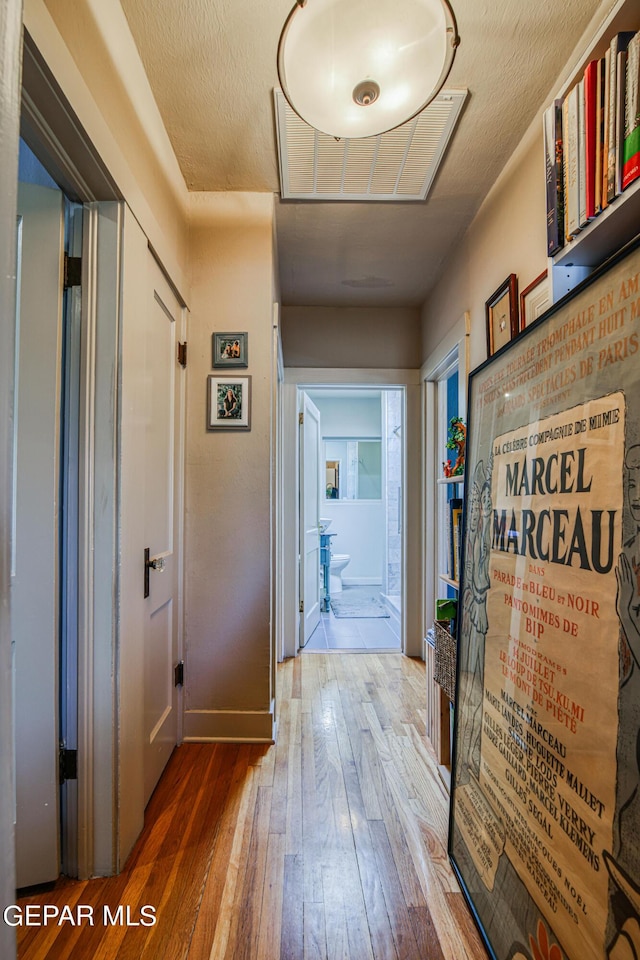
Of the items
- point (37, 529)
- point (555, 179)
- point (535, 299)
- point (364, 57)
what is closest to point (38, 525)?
point (37, 529)

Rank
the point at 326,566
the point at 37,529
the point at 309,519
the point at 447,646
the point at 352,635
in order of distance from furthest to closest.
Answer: the point at 326,566 → the point at 352,635 → the point at 309,519 → the point at 447,646 → the point at 37,529

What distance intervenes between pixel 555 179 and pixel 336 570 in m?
4.92

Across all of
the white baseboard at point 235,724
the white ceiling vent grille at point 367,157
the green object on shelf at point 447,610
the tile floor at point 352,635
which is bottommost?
the tile floor at point 352,635

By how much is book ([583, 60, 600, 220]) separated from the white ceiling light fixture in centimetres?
31

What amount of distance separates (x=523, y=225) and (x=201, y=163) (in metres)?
1.38

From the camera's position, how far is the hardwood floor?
114cm

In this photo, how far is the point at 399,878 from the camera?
1343mm

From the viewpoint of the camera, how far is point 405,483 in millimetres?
3414

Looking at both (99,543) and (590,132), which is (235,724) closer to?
(99,543)

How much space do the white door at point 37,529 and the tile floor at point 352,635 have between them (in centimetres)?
227

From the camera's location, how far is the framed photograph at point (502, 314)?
1.81m

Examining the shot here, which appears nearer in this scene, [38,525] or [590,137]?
[590,137]

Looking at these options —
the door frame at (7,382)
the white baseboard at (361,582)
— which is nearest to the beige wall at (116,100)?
the door frame at (7,382)

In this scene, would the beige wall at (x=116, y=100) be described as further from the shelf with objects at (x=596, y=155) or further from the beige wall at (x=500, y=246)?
Answer: the beige wall at (x=500, y=246)
